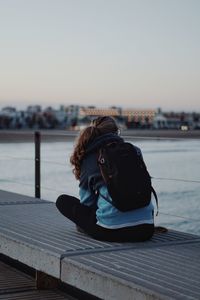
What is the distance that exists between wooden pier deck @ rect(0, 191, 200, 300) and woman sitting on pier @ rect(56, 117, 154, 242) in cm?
7

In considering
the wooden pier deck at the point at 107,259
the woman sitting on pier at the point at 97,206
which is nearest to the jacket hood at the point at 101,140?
the woman sitting on pier at the point at 97,206

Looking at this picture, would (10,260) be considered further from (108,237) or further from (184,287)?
(184,287)

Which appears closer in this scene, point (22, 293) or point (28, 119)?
point (22, 293)

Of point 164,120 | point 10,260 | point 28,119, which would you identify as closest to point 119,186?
point 10,260

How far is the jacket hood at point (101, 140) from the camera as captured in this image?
4570 mm

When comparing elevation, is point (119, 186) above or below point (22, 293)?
above

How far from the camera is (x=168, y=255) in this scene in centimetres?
408

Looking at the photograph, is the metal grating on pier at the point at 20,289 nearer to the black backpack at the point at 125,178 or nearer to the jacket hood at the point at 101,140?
the black backpack at the point at 125,178

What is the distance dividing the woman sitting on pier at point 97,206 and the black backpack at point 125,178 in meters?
0.09

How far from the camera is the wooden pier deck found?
344 cm

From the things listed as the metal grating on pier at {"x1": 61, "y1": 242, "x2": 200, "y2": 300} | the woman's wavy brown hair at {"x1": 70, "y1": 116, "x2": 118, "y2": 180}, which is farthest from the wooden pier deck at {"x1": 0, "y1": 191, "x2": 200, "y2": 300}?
the woman's wavy brown hair at {"x1": 70, "y1": 116, "x2": 118, "y2": 180}

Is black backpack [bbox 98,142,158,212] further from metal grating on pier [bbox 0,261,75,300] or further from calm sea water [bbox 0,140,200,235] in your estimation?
calm sea water [bbox 0,140,200,235]

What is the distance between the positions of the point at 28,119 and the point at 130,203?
143699 millimetres

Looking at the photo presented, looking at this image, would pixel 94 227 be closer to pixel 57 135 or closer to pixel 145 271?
pixel 145 271
